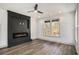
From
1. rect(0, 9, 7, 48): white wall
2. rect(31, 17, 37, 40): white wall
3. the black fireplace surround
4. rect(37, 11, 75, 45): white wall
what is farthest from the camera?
rect(31, 17, 37, 40): white wall

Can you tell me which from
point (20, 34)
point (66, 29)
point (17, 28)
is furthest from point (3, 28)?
point (66, 29)

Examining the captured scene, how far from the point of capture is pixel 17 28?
4.67m

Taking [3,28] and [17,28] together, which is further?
[17,28]

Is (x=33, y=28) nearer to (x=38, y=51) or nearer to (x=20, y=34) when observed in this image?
(x=20, y=34)

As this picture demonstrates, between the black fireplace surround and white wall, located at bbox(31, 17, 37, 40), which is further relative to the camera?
white wall, located at bbox(31, 17, 37, 40)

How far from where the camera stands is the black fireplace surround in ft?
13.6

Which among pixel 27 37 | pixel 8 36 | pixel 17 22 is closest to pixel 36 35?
pixel 27 37

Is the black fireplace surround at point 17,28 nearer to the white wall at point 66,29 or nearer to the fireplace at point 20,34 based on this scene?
the fireplace at point 20,34

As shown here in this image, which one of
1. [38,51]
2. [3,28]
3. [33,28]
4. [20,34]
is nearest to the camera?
[38,51]

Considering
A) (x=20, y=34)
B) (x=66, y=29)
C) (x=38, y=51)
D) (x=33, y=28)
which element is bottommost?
Answer: (x=38, y=51)

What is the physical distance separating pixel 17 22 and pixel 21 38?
1.16m

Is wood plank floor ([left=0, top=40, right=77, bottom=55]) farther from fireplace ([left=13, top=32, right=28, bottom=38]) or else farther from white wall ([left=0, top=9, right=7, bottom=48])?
fireplace ([left=13, top=32, right=28, bottom=38])

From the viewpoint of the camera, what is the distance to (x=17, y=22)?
15.3 ft

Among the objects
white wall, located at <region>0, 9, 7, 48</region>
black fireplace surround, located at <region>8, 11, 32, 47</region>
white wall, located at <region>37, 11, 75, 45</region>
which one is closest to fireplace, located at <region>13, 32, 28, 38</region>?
black fireplace surround, located at <region>8, 11, 32, 47</region>
